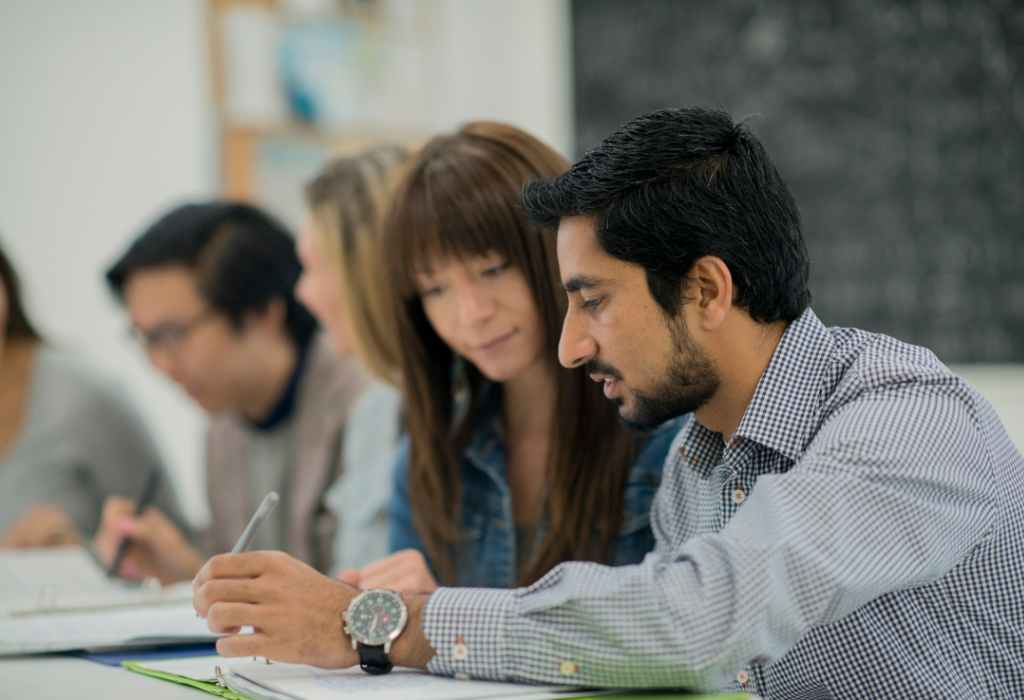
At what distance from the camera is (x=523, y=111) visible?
173 inches

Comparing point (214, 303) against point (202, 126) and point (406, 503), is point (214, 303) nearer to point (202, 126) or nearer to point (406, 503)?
point (406, 503)

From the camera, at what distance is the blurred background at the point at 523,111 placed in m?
3.21

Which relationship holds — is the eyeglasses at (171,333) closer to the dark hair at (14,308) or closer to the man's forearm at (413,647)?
the dark hair at (14,308)

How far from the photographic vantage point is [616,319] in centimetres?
128

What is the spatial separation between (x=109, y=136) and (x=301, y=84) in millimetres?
649

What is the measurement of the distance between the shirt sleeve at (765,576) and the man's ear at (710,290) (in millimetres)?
163

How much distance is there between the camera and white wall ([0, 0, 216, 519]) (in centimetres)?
400

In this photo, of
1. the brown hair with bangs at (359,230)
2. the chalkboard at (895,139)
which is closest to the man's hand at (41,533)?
the brown hair with bangs at (359,230)

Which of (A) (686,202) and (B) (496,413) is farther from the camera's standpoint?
(B) (496,413)

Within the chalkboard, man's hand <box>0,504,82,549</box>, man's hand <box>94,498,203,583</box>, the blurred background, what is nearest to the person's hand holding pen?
man's hand <box>94,498,203,583</box>

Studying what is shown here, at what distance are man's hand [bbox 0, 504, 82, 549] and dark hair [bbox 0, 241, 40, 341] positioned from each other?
1.97ft

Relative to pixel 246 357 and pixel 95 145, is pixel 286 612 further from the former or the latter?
pixel 95 145

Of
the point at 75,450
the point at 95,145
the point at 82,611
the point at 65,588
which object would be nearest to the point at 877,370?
the point at 82,611

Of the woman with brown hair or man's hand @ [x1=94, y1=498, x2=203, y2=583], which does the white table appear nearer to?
the woman with brown hair
